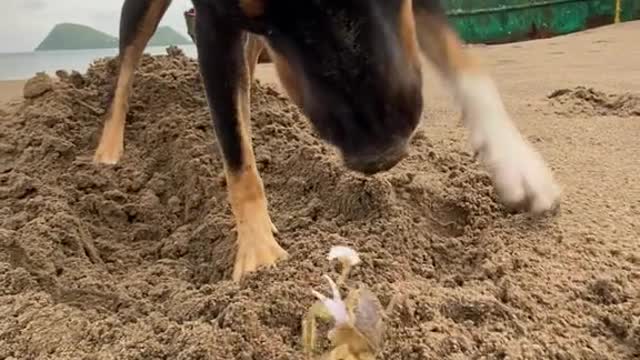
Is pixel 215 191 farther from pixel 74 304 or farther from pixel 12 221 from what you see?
pixel 74 304

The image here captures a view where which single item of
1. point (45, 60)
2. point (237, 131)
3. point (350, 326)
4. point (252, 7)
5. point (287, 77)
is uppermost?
point (252, 7)

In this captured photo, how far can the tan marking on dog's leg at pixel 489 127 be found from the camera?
245cm

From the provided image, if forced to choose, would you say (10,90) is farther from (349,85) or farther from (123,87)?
(349,85)

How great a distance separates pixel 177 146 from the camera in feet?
11.2

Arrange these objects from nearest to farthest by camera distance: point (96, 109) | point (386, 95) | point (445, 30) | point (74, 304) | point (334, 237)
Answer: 1. point (386, 95)
2. point (74, 304)
3. point (334, 237)
4. point (445, 30)
5. point (96, 109)

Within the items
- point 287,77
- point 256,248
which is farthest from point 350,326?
point 256,248

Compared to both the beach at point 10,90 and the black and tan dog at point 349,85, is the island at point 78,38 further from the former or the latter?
the black and tan dog at point 349,85

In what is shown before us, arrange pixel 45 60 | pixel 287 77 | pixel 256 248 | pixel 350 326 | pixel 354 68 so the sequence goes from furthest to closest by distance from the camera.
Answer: pixel 45 60
pixel 256 248
pixel 287 77
pixel 354 68
pixel 350 326

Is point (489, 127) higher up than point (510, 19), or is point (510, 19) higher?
point (489, 127)

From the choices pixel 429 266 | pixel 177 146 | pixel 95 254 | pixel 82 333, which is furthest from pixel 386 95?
pixel 177 146

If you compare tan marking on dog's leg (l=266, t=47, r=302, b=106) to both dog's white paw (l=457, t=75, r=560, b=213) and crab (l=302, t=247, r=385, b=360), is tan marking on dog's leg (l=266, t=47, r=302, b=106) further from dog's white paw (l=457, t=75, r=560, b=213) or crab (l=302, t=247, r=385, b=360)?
dog's white paw (l=457, t=75, r=560, b=213)

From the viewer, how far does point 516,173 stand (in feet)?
8.11

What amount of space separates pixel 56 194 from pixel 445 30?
4.40 feet

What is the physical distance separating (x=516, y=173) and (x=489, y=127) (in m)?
0.16
